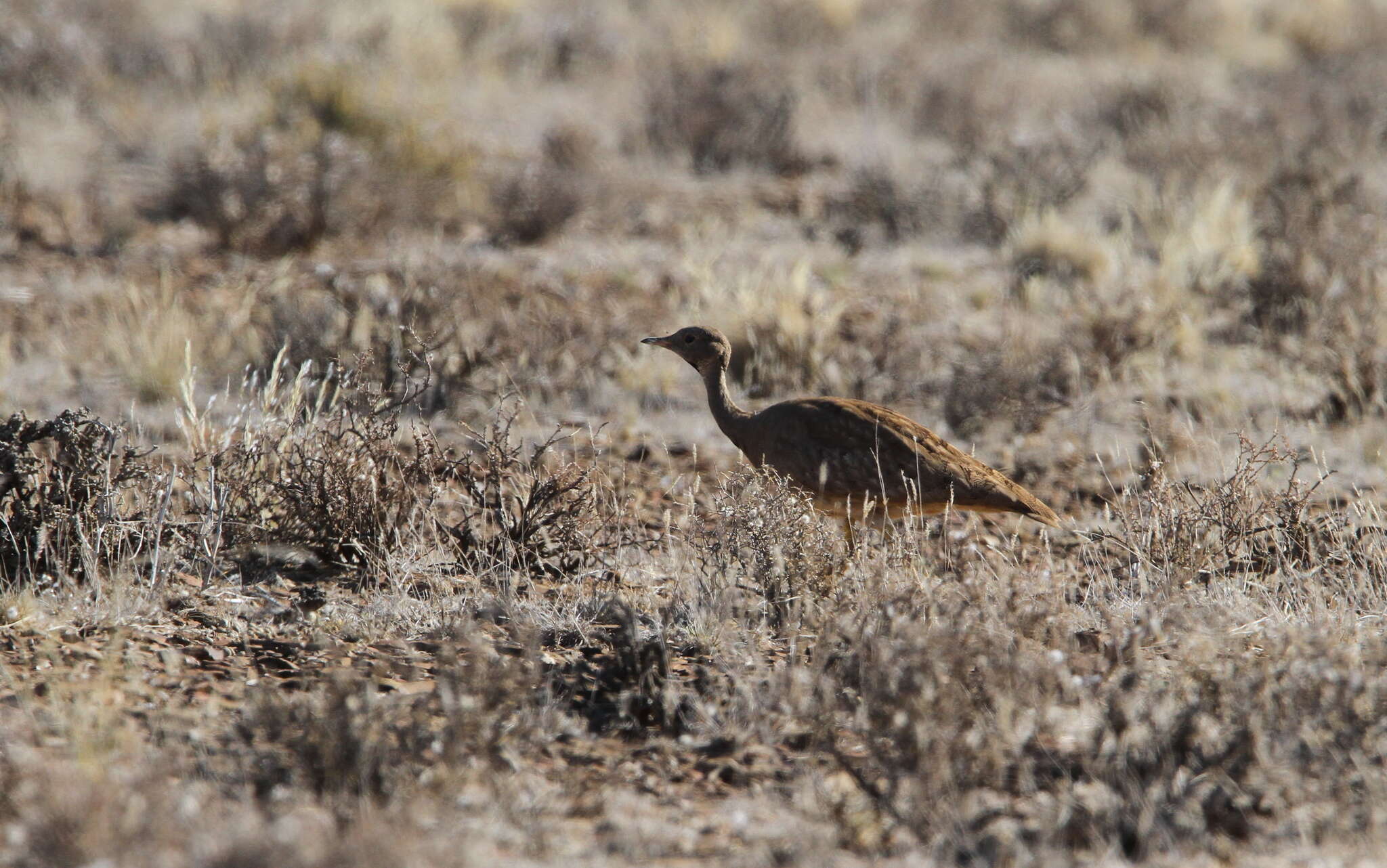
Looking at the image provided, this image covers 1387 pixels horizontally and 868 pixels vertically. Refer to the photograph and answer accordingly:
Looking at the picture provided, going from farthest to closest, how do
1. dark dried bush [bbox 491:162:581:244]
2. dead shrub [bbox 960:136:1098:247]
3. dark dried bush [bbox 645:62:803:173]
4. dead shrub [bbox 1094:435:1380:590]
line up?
dark dried bush [bbox 645:62:803:173] → dead shrub [bbox 960:136:1098:247] → dark dried bush [bbox 491:162:581:244] → dead shrub [bbox 1094:435:1380:590]

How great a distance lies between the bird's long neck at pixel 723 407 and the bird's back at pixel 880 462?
349 millimetres

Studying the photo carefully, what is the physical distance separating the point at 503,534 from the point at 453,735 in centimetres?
176

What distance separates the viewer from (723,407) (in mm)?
6242

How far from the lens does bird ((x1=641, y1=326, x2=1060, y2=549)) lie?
5406 millimetres

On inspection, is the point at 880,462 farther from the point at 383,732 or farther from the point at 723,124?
the point at 723,124

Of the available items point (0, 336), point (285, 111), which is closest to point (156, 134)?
point (285, 111)

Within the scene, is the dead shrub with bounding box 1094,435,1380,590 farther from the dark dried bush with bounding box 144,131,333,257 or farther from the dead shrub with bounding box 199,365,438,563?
the dark dried bush with bounding box 144,131,333,257

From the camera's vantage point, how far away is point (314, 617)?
495 centimetres

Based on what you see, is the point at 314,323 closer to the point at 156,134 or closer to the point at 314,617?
the point at 314,617

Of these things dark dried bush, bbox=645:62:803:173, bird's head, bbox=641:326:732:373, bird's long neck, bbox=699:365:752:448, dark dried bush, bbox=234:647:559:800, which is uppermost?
dark dried bush, bbox=645:62:803:173

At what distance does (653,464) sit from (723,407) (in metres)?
0.88

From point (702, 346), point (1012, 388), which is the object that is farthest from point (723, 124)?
point (702, 346)

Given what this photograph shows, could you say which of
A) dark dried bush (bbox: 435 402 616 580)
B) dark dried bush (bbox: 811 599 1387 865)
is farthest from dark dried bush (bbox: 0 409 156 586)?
dark dried bush (bbox: 811 599 1387 865)

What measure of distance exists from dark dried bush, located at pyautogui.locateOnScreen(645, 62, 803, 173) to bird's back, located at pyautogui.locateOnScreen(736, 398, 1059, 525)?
26.3 feet
